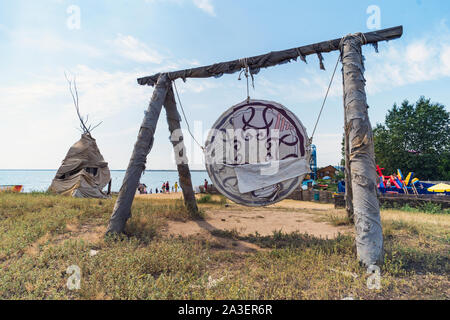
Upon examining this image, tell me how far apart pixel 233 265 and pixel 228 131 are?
9.31 ft

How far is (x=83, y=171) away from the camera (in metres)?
16.0

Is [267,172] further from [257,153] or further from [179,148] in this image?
[179,148]

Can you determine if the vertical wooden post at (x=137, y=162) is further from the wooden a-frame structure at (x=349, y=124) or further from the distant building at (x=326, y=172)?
the distant building at (x=326, y=172)

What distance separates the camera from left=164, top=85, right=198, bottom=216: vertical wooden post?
755 centimetres

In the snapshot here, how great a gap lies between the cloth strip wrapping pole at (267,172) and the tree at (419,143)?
116ft

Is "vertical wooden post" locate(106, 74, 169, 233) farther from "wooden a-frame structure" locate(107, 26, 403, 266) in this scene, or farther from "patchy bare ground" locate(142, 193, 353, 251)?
"patchy bare ground" locate(142, 193, 353, 251)

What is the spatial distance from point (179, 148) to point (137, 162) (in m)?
1.90

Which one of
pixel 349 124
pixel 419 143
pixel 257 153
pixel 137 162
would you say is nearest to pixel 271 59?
pixel 257 153

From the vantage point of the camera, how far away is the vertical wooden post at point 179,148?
24.8 ft

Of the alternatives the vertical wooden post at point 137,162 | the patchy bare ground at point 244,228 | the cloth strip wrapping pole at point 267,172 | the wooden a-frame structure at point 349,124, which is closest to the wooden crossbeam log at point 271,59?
the wooden a-frame structure at point 349,124

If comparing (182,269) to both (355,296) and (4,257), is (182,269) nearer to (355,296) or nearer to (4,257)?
(355,296)
